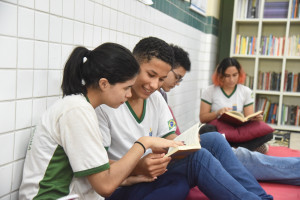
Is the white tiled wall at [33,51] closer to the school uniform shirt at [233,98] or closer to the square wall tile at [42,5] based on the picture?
the square wall tile at [42,5]

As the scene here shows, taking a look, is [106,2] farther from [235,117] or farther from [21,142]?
[235,117]

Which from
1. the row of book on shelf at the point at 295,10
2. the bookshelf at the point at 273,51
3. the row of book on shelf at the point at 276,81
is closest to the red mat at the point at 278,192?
the bookshelf at the point at 273,51

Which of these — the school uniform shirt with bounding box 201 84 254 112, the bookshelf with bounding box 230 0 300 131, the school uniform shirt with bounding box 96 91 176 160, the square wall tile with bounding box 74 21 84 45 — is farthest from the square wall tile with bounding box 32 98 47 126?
the bookshelf with bounding box 230 0 300 131

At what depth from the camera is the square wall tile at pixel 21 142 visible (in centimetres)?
128

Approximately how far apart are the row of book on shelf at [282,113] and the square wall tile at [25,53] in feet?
12.1

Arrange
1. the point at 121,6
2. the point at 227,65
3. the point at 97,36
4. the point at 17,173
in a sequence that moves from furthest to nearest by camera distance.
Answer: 1. the point at 227,65
2. the point at 121,6
3. the point at 97,36
4. the point at 17,173

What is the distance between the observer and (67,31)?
1516mm

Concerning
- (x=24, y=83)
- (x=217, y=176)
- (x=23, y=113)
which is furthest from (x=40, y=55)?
(x=217, y=176)

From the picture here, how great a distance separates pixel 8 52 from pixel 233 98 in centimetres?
234

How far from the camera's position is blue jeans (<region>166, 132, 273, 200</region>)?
144 centimetres

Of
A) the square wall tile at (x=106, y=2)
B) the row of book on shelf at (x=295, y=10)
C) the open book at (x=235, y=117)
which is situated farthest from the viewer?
the row of book on shelf at (x=295, y=10)

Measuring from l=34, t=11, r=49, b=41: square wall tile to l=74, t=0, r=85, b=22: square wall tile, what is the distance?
22 centimetres

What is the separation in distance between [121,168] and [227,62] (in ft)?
7.01

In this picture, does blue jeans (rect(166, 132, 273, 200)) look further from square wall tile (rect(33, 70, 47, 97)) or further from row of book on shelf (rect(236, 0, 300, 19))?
row of book on shelf (rect(236, 0, 300, 19))
